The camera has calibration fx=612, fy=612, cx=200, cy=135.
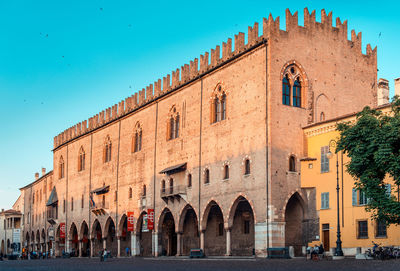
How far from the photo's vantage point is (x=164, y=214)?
1753 inches

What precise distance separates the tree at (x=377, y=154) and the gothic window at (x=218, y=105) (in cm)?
1290

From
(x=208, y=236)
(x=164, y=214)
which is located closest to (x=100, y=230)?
(x=164, y=214)

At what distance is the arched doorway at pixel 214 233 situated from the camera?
132 feet

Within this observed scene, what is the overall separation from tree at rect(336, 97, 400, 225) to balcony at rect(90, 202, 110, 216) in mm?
30499

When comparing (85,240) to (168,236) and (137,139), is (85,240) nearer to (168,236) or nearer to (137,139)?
(137,139)

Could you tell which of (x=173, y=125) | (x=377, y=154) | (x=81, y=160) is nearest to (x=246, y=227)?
(x=173, y=125)

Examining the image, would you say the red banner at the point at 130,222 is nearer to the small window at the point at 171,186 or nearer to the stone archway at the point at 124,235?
the stone archway at the point at 124,235

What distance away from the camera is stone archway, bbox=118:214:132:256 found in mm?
50425

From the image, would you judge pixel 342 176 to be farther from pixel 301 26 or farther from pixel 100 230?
pixel 100 230

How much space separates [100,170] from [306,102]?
25838 mm

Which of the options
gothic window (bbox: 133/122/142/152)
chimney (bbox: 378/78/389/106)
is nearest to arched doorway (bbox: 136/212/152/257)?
gothic window (bbox: 133/122/142/152)

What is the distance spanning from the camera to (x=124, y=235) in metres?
51.2

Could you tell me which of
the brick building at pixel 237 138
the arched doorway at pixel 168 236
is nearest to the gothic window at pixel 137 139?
the brick building at pixel 237 138

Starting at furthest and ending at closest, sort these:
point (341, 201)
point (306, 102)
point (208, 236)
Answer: point (208, 236) → point (306, 102) → point (341, 201)
